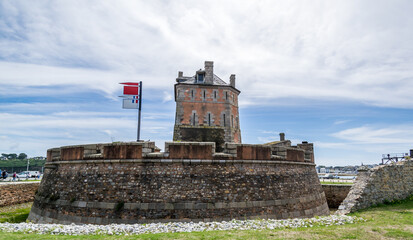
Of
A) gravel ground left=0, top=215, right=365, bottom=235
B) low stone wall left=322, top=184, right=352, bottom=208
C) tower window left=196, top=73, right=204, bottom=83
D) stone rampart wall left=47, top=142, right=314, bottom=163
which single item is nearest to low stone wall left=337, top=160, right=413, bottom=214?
gravel ground left=0, top=215, right=365, bottom=235

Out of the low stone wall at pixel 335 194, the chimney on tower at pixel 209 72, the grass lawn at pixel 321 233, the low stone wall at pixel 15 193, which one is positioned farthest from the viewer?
the chimney on tower at pixel 209 72

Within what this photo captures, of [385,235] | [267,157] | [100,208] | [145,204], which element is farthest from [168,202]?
[385,235]

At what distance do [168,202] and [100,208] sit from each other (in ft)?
8.59

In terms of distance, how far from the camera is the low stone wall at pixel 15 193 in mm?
18361

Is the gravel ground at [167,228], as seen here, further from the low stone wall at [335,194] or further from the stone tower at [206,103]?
the stone tower at [206,103]

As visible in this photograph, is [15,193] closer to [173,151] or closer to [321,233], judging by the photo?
[173,151]

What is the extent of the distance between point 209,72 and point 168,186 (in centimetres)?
1845

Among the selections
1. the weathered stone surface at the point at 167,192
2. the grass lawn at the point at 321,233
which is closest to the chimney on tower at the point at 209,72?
the weathered stone surface at the point at 167,192

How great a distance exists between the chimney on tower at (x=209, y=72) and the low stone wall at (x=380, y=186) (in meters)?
17.2

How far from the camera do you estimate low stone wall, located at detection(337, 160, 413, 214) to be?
9.64 metres

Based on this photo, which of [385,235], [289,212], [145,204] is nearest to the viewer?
[385,235]

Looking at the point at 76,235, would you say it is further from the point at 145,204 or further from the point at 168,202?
the point at 168,202

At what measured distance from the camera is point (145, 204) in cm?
908

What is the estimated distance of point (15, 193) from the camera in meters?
19.4
